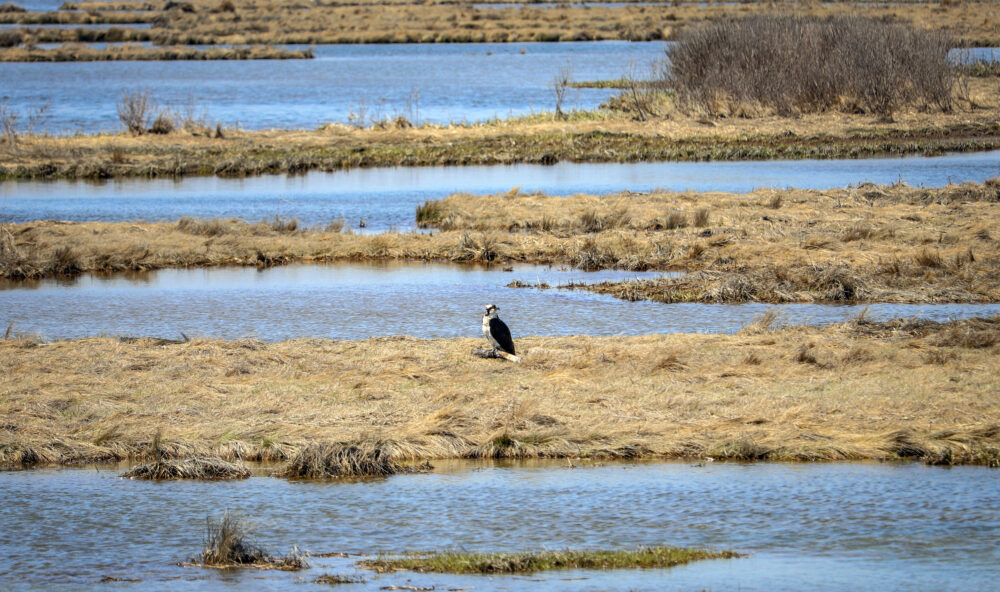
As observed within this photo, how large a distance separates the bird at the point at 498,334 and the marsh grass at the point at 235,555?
5335 mm

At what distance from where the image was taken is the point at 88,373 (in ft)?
47.3

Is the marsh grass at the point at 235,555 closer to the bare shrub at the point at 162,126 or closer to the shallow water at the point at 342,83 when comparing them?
the bare shrub at the point at 162,126

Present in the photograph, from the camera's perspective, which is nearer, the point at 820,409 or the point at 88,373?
the point at 820,409

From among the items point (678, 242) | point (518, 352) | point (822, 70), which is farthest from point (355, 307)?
point (822, 70)

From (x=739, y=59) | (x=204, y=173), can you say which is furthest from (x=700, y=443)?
(x=739, y=59)

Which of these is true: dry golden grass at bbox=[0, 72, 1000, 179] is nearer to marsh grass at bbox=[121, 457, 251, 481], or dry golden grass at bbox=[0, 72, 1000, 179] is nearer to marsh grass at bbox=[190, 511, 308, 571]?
marsh grass at bbox=[121, 457, 251, 481]

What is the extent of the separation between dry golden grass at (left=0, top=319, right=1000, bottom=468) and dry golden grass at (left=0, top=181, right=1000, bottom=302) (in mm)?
4354

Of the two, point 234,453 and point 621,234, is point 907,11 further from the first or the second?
point 234,453

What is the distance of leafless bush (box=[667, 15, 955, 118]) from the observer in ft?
148

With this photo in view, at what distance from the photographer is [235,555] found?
8.85 m

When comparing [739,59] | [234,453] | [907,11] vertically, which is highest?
[907,11]

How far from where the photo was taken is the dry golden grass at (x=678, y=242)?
19844 mm

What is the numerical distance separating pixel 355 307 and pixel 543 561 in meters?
11.9

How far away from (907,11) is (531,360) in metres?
84.6
